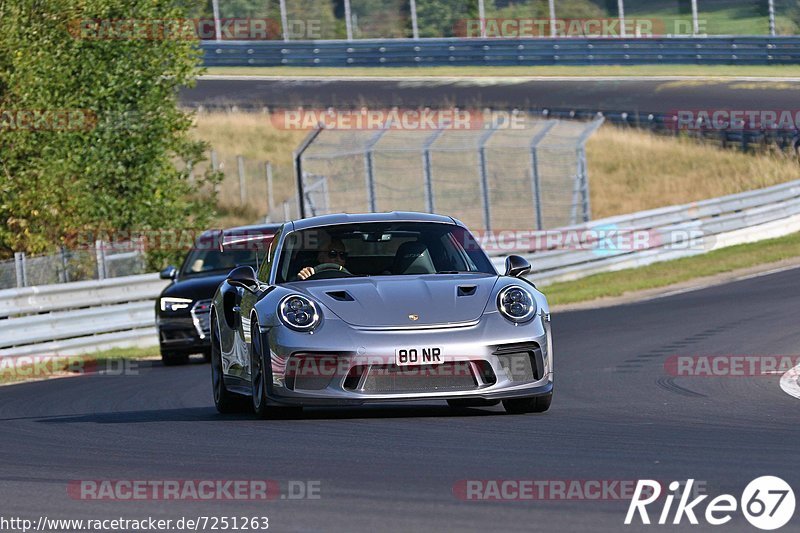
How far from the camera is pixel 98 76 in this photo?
1072 inches

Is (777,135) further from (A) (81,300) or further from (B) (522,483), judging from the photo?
(B) (522,483)

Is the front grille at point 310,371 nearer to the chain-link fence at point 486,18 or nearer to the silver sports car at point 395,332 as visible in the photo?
the silver sports car at point 395,332

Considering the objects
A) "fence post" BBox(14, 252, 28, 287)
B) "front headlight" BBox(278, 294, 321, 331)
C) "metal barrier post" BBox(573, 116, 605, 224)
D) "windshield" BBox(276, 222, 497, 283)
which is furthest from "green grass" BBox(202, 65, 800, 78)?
"front headlight" BBox(278, 294, 321, 331)

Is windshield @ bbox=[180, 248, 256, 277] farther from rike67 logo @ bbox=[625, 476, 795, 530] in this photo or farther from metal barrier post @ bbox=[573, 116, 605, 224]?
rike67 logo @ bbox=[625, 476, 795, 530]

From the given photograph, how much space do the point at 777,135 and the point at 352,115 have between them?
10.1 m

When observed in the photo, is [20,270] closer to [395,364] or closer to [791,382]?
[791,382]

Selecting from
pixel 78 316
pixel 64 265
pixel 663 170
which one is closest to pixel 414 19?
pixel 663 170

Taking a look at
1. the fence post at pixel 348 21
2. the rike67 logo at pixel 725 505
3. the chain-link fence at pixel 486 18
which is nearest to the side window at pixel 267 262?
the rike67 logo at pixel 725 505

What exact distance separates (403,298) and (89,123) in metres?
18.4

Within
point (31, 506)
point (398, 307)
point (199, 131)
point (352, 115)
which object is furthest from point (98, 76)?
point (31, 506)

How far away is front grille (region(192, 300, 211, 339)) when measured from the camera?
1839 centimetres

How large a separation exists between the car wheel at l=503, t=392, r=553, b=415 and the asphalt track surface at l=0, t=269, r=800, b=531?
11 cm

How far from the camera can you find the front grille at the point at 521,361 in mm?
9070

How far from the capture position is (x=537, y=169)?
2738 cm
